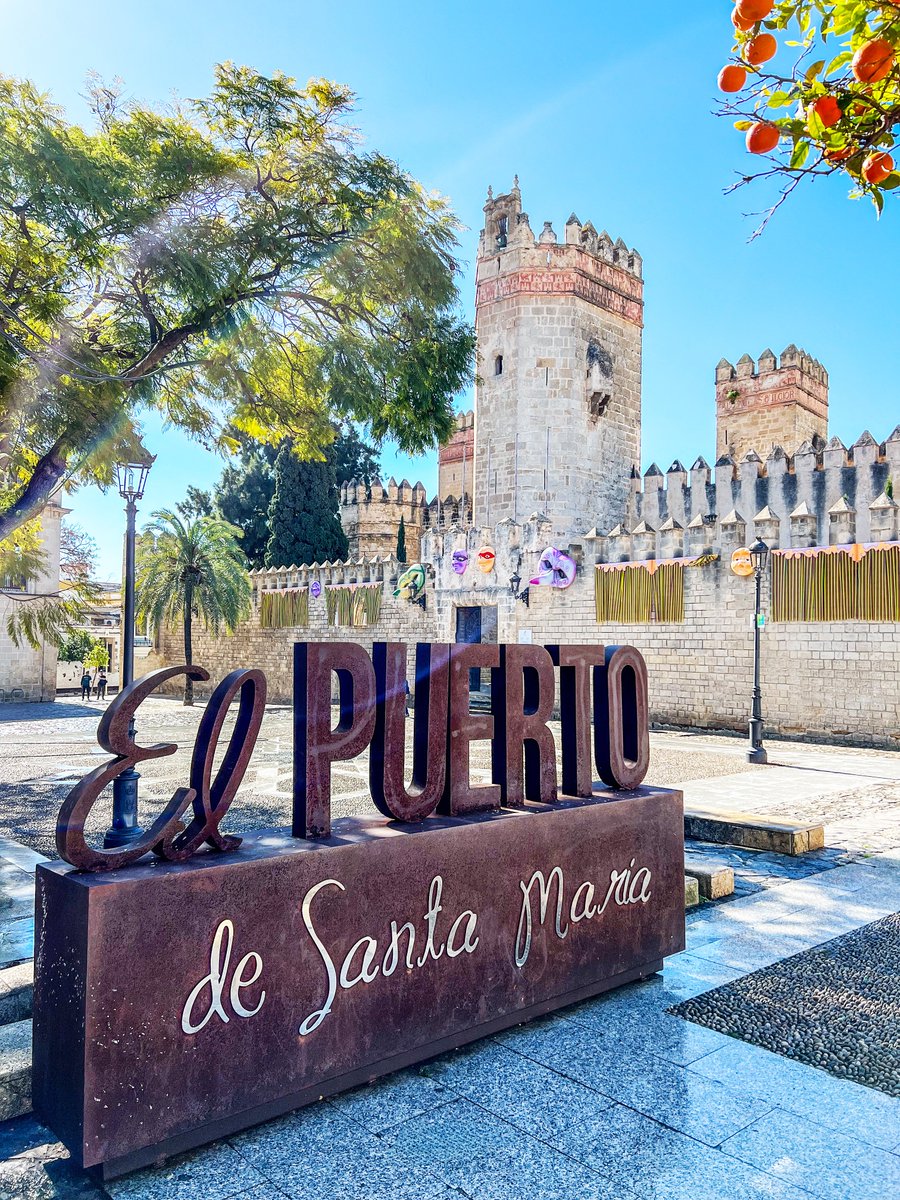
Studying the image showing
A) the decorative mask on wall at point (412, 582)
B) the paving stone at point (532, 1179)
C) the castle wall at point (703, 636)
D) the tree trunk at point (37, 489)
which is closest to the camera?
the paving stone at point (532, 1179)

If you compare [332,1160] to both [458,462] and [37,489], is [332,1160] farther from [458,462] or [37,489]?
[458,462]

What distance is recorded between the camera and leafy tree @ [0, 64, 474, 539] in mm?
5969

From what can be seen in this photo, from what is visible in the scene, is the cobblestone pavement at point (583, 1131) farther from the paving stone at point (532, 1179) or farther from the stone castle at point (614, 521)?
the stone castle at point (614, 521)

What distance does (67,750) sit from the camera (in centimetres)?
1380

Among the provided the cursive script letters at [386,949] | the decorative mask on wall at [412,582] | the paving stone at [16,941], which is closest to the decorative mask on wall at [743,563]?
the decorative mask on wall at [412,582]

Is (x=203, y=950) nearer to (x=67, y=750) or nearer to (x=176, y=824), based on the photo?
(x=176, y=824)

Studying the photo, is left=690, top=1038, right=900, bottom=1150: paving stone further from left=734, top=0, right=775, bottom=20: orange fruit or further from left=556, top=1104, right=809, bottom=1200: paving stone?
left=734, top=0, right=775, bottom=20: orange fruit

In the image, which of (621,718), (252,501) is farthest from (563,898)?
(252,501)

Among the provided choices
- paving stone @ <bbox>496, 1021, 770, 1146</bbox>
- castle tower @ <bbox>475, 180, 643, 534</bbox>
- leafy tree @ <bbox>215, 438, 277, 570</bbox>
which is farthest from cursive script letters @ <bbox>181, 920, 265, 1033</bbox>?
leafy tree @ <bbox>215, 438, 277, 570</bbox>

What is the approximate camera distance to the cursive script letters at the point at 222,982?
104 inches

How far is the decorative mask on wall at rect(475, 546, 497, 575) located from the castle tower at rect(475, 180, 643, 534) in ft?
5.46

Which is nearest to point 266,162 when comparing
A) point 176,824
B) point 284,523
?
point 176,824

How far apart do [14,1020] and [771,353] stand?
30.4m

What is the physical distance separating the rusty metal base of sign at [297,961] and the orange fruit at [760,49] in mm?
2757
